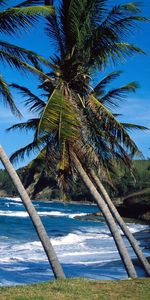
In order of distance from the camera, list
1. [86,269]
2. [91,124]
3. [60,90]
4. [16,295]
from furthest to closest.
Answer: [86,269]
[91,124]
[60,90]
[16,295]

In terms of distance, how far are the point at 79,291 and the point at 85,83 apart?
21.6ft

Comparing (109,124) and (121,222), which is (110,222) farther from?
(109,124)

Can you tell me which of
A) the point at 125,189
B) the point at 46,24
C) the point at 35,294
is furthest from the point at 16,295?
the point at 125,189

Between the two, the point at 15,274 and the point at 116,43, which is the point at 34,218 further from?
the point at 15,274

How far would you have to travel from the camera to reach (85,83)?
13.6 metres

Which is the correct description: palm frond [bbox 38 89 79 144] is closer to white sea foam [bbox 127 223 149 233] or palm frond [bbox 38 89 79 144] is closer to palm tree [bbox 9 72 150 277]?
palm tree [bbox 9 72 150 277]

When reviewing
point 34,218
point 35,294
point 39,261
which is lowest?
point 39,261

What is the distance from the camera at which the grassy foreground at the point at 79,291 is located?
27.2ft

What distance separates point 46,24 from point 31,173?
568 centimetres

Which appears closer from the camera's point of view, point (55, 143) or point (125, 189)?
point (55, 143)

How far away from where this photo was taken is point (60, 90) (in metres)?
13.0

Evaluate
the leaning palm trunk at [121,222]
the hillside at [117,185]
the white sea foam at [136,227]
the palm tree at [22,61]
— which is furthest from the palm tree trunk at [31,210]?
the white sea foam at [136,227]

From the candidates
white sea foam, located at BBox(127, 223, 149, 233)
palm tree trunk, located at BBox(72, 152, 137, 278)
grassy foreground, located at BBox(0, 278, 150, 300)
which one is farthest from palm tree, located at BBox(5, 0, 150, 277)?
white sea foam, located at BBox(127, 223, 149, 233)

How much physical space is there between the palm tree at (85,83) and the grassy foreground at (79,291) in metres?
3.12
